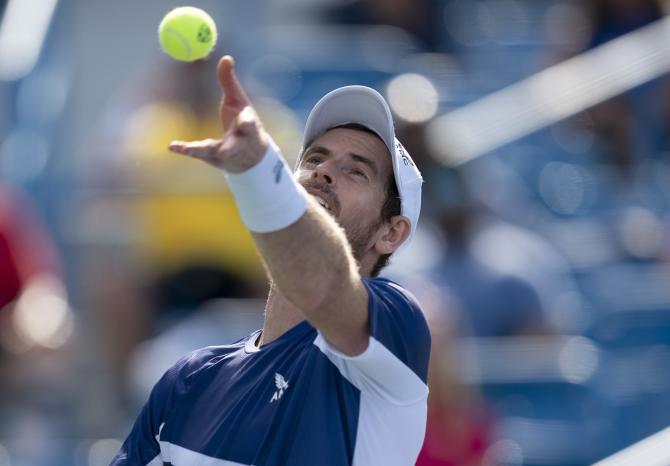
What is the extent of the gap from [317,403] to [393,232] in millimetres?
607

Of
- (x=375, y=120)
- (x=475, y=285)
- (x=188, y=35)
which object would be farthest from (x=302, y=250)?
(x=475, y=285)

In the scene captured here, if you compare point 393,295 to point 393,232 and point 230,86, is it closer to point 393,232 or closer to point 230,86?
point 393,232

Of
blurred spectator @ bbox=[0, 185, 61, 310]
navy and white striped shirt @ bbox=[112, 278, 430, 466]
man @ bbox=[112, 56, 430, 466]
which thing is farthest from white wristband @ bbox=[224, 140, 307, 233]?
blurred spectator @ bbox=[0, 185, 61, 310]

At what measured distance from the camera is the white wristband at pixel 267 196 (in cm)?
238

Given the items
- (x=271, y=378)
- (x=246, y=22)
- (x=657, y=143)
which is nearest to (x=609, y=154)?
(x=657, y=143)

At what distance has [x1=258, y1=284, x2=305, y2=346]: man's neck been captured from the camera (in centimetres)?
291

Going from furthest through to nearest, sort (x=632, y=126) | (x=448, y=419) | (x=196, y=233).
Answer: (x=632, y=126) < (x=196, y=233) < (x=448, y=419)

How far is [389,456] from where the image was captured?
8.80ft

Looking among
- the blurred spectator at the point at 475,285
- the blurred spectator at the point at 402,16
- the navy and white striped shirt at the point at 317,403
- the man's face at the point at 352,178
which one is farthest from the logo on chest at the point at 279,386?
the blurred spectator at the point at 402,16

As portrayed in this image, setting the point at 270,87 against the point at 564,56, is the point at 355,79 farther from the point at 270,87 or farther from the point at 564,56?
the point at 564,56

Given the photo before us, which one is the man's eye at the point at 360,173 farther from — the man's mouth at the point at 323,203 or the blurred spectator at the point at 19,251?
the blurred spectator at the point at 19,251

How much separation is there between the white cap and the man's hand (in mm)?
723

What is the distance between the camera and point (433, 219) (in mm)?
6270

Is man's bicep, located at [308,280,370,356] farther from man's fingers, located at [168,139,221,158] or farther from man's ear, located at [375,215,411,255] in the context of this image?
man's ear, located at [375,215,411,255]
